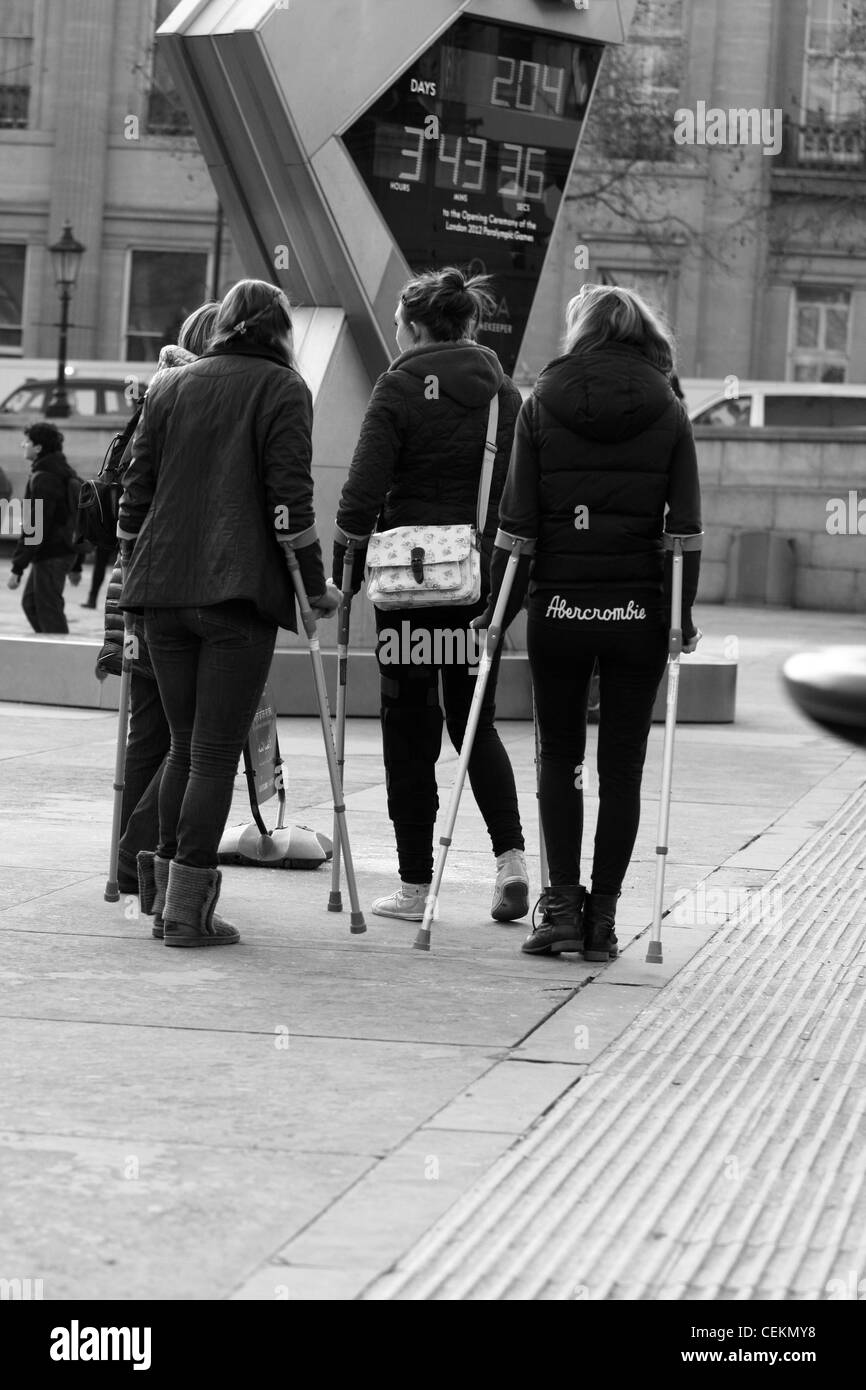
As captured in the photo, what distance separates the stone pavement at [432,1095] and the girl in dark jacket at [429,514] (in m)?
0.26

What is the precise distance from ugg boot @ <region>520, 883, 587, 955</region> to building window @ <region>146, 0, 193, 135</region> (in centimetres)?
3600

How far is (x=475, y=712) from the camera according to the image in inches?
241

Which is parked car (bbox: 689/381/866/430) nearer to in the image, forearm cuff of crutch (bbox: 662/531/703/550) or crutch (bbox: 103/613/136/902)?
crutch (bbox: 103/613/136/902)

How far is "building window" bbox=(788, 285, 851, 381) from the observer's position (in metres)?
39.6

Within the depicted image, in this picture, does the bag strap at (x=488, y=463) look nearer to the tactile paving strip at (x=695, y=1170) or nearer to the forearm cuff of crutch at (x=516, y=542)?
the forearm cuff of crutch at (x=516, y=542)

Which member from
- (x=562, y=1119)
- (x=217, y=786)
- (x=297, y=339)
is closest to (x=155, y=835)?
(x=217, y=786)

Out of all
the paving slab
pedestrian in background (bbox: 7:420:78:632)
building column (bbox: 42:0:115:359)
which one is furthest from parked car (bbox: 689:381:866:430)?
the paving slab

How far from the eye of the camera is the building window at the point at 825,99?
130ft

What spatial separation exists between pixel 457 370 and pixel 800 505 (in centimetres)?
2062

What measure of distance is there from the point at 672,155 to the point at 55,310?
12.2 m

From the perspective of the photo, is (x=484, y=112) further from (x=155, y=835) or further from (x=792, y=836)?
(x=155, y=835)

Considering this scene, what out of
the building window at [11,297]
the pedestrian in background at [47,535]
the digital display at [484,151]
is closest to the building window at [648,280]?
the building window at [11,297]
